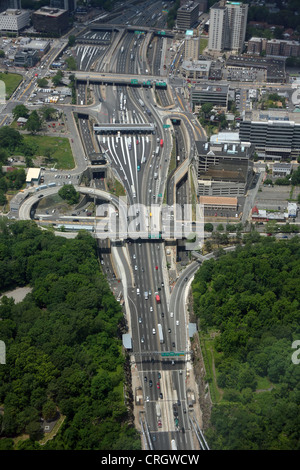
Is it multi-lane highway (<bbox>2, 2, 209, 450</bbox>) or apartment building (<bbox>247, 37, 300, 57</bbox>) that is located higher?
apartment building (<bbox>247, 37, 300, 57</bbox>)

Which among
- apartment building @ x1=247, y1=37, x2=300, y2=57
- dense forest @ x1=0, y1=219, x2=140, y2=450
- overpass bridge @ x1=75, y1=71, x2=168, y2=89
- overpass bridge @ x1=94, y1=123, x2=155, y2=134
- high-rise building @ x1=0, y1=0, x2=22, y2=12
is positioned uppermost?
high-rise building @ x1=0, y1=0, x2=22, y2=12

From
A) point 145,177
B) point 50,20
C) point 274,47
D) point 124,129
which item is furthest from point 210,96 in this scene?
point 50,20

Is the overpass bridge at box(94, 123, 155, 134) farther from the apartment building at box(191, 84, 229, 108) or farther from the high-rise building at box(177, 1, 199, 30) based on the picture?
the high-rise building at box(177, 1, 199, 30)

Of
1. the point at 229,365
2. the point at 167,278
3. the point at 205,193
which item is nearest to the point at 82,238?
the point at 167,278

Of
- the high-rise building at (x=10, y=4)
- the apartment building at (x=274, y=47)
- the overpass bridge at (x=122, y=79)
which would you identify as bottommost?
the overpass bridge at (x=122, y=79)

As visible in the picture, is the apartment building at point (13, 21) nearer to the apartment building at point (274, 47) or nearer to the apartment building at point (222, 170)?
the apartment building at point (274, 47)

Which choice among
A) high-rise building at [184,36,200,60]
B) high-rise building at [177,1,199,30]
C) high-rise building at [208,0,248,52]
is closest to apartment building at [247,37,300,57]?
high-rise building at [208,0,248,52]

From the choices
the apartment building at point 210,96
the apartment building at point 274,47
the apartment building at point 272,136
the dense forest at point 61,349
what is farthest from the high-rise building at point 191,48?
the dense forest at point 61,349
